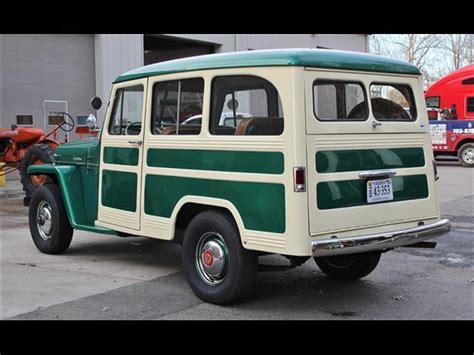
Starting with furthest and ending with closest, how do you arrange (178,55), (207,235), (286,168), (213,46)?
(178,55) → (213,46) → (207,235) → (286,168)

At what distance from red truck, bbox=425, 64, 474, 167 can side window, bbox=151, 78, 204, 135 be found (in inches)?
650

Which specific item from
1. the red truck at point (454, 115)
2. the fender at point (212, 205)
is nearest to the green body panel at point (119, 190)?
the fender at point (212, 205)

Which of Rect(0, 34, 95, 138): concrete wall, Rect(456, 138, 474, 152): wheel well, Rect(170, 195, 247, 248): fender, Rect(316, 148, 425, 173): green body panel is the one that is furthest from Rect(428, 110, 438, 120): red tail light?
Rect(170, 195, 247, 248): fender

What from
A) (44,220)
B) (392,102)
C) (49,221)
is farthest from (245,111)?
(44,220)

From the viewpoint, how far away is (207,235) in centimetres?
536

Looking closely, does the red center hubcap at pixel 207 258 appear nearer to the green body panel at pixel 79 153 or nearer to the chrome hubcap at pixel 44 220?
the green body panel at pixel 79 153

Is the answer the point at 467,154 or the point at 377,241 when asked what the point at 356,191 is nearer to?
the point at 377,241

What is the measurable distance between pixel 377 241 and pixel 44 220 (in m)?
4.31

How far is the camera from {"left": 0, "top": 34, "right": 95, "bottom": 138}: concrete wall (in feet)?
51.4

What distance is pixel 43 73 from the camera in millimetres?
16500

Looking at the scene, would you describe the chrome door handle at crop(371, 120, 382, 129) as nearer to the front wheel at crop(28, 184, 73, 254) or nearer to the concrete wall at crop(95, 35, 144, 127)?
the front wheel at crop(28, 184, 73, 254)
